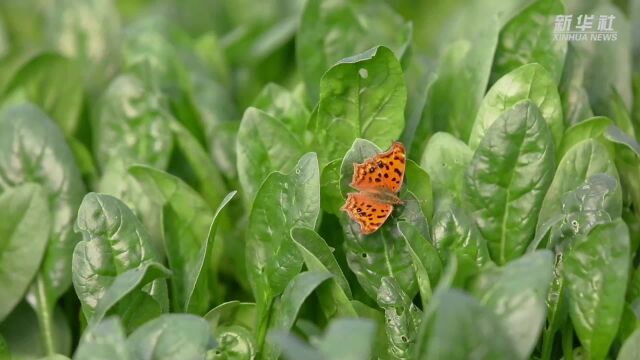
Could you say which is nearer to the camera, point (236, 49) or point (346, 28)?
point (346, 28)

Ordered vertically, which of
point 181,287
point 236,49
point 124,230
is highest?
point 236,49

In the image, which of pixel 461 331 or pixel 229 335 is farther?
pixel 229 335

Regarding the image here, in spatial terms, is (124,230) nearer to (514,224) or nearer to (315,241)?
(315,241)

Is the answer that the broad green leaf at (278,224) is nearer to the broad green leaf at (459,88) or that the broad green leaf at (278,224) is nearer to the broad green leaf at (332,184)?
the broad green leaf at (332,184)

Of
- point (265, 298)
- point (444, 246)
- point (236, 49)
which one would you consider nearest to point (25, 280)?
point (265, 298)

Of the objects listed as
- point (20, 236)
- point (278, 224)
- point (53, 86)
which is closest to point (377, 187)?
point (278, 224)

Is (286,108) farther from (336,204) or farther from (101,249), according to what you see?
(101,249)

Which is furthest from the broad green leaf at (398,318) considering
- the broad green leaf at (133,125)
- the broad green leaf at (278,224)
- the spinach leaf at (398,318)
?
the broad green leaf at (133,125)
